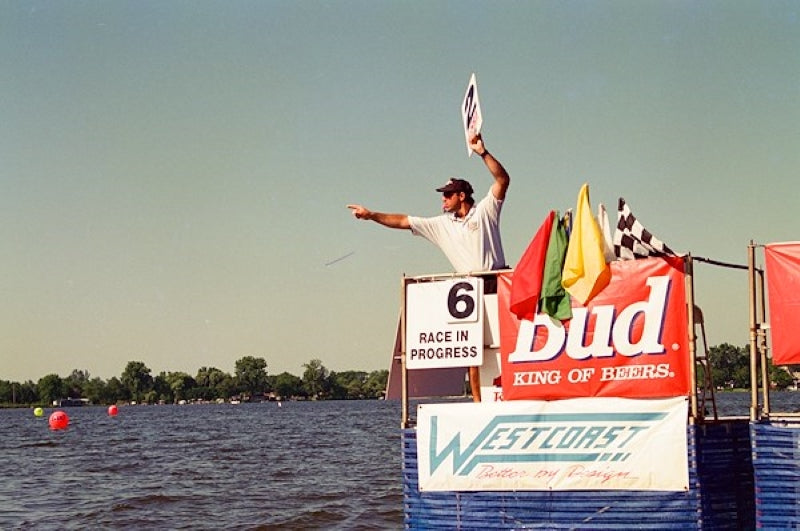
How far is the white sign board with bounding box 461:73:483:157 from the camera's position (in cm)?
1141

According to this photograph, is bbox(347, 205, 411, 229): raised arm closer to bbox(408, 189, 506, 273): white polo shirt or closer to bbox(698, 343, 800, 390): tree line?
bbox(408, 189, 506, 273): white polo shirt

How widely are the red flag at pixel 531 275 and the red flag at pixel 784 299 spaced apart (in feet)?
7.32

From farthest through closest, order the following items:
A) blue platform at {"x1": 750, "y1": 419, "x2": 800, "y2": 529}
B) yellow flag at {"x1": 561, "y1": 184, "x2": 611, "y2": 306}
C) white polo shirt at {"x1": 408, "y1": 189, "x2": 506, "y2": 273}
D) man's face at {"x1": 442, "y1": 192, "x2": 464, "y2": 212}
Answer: man's face at {"x1": 442, "y1": 192, "x2": 464, "y2": 212}, white polo shirt at {"x1": 408, "y1": 189, "x2": 506, "y2": 273}, yellow flag at {"x1": 561, "y1": 184, "x2": 611, "y2": 306}, blue platform at {"x1": 750, "y1": 419, "x2": 800, "y2": 529}

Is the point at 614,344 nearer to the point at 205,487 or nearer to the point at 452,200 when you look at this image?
the point at 452,200

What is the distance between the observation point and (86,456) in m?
47.9

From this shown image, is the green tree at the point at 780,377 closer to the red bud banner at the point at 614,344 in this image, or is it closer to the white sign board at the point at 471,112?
the red bud banner at the point at 614,344

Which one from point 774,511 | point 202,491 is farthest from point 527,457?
point 202,491

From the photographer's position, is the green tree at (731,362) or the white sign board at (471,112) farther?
the green tree at (731,362)

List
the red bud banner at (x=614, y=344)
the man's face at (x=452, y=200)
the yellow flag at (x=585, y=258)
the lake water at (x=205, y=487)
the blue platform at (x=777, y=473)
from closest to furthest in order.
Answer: the blue platform at (x=777, y=473)
the red bud banner at (x=614, y=344)
the yellow flag at (x=585, y=258)
the man's face at (x=452, y=200)
the lake water at (x=205, y=487)

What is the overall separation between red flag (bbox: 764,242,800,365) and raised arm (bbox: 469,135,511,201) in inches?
110

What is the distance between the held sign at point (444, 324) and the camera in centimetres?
1191

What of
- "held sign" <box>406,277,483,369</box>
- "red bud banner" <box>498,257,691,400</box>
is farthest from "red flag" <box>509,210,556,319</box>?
"held sign" <box>406,277,483,369</box>

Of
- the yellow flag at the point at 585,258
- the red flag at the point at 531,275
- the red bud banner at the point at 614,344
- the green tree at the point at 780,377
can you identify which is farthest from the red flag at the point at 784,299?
the red flag at the point at 531,275

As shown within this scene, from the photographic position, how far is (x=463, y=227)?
1212 cm
